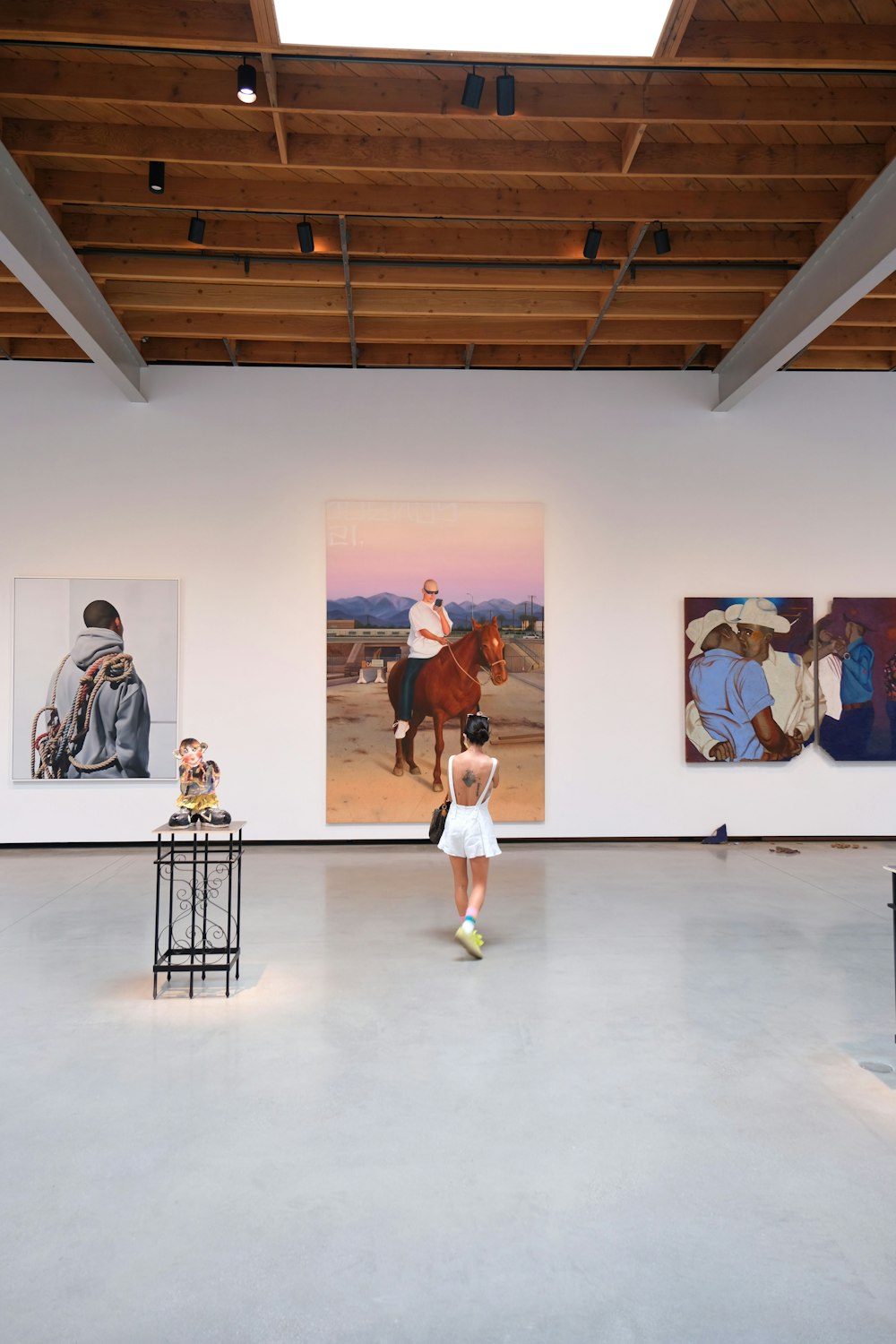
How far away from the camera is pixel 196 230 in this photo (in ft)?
25.8

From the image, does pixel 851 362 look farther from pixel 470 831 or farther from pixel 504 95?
pixel 470 831

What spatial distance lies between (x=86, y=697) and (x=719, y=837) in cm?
692

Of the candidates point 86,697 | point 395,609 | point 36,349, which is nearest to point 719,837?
point 395,609

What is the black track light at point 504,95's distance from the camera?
5.94 meters

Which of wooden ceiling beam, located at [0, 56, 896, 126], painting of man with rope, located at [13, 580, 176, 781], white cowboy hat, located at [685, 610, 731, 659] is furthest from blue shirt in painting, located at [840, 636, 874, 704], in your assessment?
painting of man with rope, located at [13, 580, 176, 781]

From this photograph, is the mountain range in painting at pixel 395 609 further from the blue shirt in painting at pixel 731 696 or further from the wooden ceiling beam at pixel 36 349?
the wooden ceiling beam at pixel 36 349

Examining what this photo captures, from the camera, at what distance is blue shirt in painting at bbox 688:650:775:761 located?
10453 mm

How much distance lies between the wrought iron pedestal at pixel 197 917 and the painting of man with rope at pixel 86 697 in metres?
1.55

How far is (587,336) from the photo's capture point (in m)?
9.70

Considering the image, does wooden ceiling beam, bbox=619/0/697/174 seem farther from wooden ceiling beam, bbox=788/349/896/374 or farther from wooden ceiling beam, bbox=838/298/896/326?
wooden ceiling beam, bbox=788/349/896/374

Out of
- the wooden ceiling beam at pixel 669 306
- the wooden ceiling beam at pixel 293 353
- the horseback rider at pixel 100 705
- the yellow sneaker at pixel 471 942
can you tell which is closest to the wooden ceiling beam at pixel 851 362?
the wooden ceiling beam at pixel 669 306

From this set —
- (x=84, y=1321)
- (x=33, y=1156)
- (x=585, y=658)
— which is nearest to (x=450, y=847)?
(x=33, y=1156)

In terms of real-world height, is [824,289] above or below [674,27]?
below

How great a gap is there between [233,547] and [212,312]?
7.81 ft
